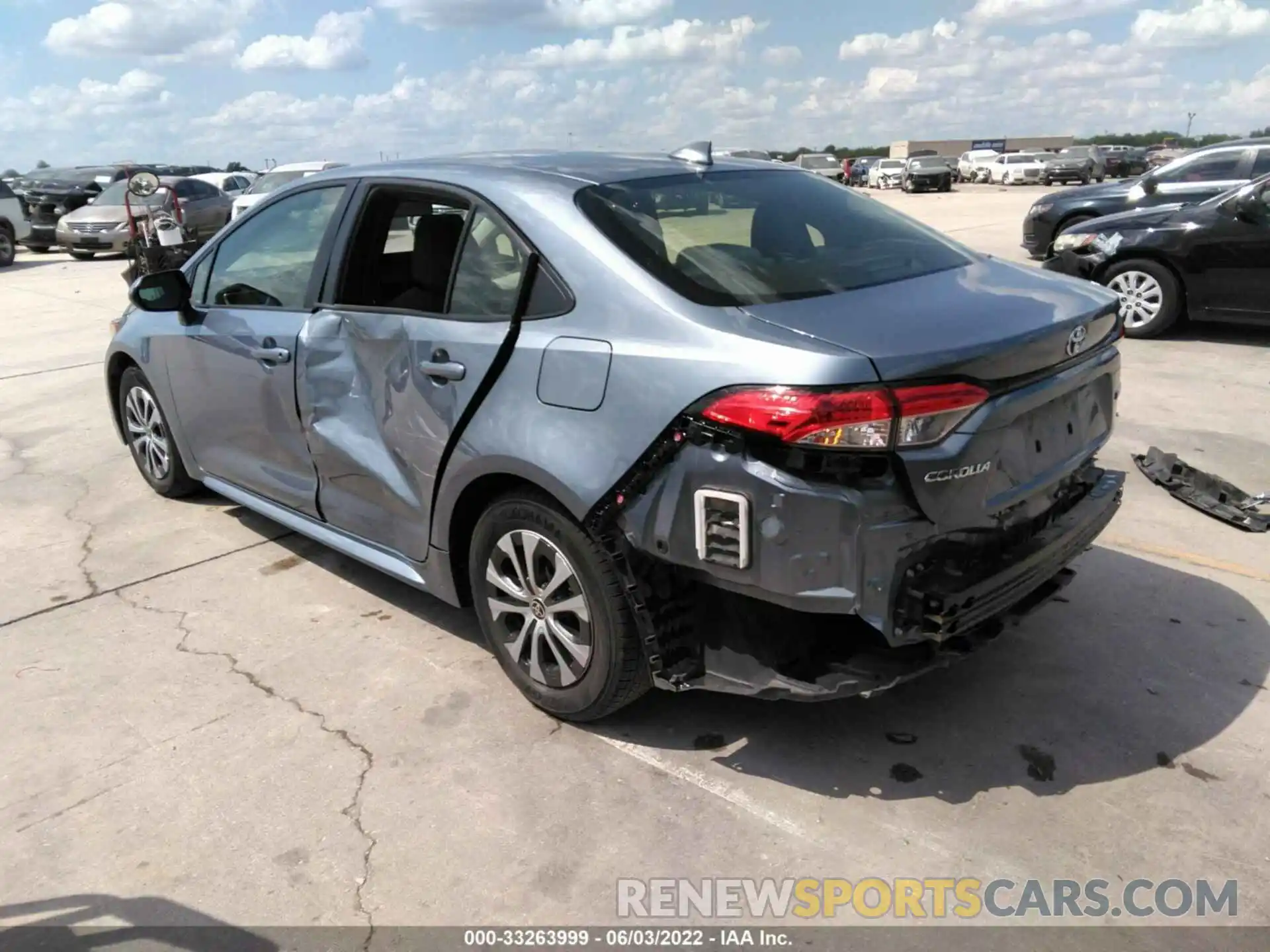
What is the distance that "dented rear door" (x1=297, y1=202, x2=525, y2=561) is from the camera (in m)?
3.12

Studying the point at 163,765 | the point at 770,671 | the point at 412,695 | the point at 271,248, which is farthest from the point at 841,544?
the point at 271,248

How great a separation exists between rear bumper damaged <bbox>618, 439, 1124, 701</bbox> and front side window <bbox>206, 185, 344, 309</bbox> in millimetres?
2042

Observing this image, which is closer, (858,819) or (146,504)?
(858,819)

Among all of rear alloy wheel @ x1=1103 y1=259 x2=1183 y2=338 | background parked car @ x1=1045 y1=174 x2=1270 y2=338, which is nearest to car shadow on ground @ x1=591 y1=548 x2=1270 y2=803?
background parked car @ x1=1045 y1=174 x2=1270 y2=338

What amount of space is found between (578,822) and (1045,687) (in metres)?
1.67

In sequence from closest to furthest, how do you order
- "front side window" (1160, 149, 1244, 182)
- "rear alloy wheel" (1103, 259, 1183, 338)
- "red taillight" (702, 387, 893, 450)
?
"red taillight" (702, 387, 893, 450), "rear alloy wheel" (1103, 259, 1183, 338), "front side window" (1160, 149, 1244, 182)

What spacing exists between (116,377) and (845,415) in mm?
4661

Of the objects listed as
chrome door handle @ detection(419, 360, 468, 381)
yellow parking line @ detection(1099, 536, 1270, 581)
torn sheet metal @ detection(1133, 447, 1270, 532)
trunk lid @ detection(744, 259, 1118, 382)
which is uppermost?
trunk lid @ detection(744, 259, 1118, 382)

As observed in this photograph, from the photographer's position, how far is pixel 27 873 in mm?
2645

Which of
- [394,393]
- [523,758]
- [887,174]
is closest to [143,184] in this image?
[394,393]

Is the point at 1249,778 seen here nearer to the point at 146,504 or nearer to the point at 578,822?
the point at 578,822

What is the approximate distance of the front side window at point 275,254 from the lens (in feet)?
12.8

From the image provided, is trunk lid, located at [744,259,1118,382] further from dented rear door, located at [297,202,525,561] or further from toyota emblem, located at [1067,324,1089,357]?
dented rear door, located at [297,202,525,561]

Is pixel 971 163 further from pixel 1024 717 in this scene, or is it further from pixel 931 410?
pixel 931 410
